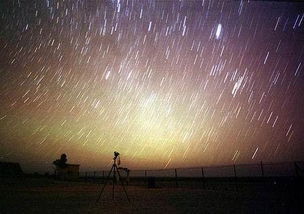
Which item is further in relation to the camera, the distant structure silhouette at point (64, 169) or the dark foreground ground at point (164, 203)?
the distant structure silhouette at point (64, 169)

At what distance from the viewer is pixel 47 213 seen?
8422 mm

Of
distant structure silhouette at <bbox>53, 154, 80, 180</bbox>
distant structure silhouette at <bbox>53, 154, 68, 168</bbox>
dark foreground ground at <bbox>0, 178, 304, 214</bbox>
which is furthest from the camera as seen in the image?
distant structure silhouette at <bbox>53, 154, 80, 180</bbox>

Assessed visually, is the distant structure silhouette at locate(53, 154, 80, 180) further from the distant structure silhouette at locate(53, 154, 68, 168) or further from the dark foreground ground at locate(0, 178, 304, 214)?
the dark foreground ground at locate(0, 178, 304, 214)

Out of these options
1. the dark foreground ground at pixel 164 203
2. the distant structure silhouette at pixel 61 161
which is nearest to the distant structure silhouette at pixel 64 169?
the distant structure silhouette at pixel 61 161

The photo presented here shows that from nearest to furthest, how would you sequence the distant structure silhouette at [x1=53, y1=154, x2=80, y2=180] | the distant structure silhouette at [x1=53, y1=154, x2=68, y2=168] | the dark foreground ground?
1. the dark foreground ground
2. the distant structure silhouette at [x1=53, y1=154, x2=68, y2=168]
3. the distant structure silhouette at [x1=53, y1=154, x2=80, y2=180]

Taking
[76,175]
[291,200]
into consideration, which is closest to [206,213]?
[291,200]

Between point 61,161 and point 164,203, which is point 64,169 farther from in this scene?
point 164,203

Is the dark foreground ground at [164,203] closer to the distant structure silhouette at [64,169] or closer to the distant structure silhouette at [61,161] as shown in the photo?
the distant structure silhouette at [61,161]

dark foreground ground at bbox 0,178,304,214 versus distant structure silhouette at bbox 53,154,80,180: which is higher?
distant structure silhouette at bbox 53,154,80,180

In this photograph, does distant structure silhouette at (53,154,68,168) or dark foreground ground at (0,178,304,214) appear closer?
dark foreground ground at (0,178,304,214)

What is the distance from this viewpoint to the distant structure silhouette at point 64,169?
42.5m

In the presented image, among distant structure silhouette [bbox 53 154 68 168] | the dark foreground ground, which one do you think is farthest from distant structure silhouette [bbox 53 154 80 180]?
the dark foreground ground

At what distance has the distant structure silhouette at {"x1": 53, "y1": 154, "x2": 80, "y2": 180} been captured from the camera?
42.5 m

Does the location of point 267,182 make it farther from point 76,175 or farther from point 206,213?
point 76,175
